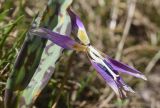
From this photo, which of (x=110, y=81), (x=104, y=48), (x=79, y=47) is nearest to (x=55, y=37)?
(x=79, y=47)

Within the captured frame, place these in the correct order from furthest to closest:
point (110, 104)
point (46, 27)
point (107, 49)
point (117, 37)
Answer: point (117, 37), point (107, 49), point (110, 104), point (46, 27)

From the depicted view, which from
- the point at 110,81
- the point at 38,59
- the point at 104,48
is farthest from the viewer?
the point at 104,48

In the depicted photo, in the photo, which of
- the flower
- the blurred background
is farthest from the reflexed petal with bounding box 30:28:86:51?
the blurred background

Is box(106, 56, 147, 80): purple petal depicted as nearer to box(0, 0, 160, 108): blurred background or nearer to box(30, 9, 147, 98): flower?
box(30, 9, 147, 98): flower

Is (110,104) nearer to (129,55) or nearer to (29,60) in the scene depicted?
(129,55)

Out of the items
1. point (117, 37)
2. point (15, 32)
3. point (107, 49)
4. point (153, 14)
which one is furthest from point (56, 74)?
point (153, 14)

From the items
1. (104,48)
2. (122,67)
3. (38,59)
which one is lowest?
(104,48)

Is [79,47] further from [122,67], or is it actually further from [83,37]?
[122,67]
